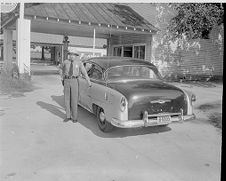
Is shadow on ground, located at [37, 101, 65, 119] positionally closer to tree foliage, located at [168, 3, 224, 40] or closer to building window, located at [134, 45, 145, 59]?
tree foliage, located at [168, 3, 224, 40]

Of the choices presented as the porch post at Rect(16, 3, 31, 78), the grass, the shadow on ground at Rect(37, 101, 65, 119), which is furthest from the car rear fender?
the porch post at Rect(16, 3, 31, 78)

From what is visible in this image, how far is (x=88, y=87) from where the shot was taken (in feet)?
21.0

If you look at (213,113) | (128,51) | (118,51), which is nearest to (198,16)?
(213,113)

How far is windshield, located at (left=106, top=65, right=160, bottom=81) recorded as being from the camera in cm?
604

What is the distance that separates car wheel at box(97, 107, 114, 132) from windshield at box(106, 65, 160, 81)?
0.78 metres

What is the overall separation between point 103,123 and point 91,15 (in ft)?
35.0

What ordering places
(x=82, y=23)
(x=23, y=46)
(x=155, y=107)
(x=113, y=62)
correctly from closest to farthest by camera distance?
(x=155, y=107), (x=113, y=62), (x=23, y=46), (x=82, y=23)

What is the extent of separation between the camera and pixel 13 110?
7.29m

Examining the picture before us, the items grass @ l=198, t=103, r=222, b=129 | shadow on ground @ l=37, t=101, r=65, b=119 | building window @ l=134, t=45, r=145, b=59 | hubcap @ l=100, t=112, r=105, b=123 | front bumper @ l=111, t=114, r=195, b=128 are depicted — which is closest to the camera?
front bumper @ l=111, t=114, r=195, b=128

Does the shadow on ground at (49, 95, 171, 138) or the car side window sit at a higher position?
the car side window

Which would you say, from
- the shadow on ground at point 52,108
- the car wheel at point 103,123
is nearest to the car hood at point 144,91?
the car wheel at point 103,123

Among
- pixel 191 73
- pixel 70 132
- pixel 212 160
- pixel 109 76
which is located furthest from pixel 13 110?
pixel 191 73

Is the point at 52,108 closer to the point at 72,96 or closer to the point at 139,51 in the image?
the point at 72,96

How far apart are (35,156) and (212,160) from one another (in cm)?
282
